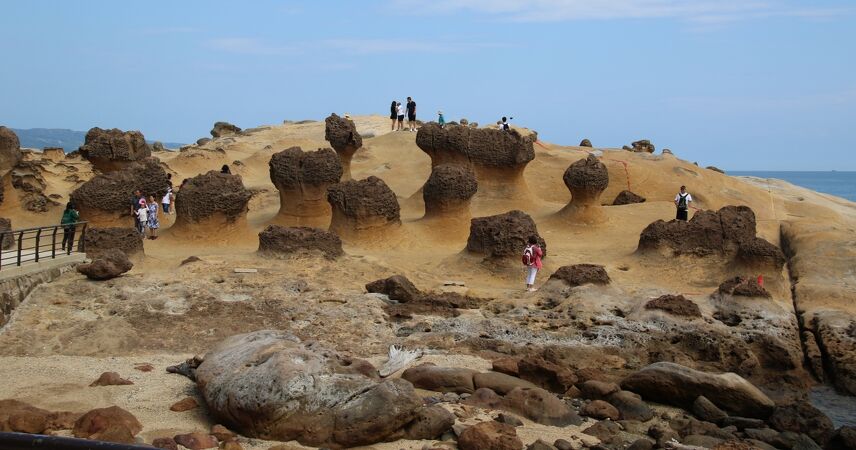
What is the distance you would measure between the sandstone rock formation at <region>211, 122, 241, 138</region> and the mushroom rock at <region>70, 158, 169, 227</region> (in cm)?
1473

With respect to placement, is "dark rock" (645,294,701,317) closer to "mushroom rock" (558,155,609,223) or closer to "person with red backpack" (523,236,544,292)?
"person with red backpack" (523,236,544,292)

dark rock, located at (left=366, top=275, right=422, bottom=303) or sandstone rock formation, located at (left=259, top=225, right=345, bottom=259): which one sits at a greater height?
sandstone rock formation, located at (left=259, top=225, right=345, bottom=259)

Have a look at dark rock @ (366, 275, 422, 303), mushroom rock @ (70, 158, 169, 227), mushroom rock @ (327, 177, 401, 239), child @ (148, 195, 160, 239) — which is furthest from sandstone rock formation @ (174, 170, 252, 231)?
dark rock @ (366, 275, 422, 303)

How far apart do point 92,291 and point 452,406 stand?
572 centimetres

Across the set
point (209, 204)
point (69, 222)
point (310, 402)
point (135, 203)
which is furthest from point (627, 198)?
point (310, 402)

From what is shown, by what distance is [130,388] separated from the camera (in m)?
8.75

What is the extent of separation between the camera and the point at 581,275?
1285cm

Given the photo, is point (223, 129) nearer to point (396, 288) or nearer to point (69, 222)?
point (69, 222)

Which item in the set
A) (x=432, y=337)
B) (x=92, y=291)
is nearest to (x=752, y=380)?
(x=432, y=337)

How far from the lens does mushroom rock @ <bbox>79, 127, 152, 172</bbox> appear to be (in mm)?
20359

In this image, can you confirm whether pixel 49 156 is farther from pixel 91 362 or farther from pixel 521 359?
pixel 521 359

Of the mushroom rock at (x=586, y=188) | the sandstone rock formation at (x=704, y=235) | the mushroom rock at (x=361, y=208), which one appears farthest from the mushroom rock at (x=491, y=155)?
the sandstone rock formation at (x=704, y=235)

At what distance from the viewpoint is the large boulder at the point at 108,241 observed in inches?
539

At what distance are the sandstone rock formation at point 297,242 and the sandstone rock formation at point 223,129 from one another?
19.0 metres
